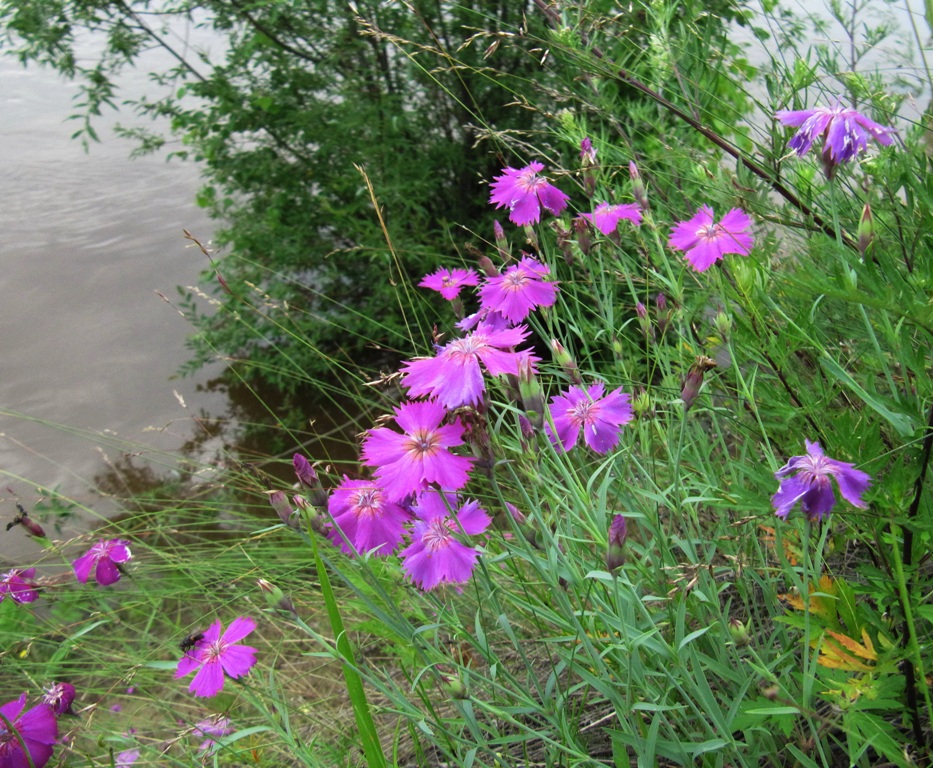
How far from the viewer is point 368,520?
3.53 ft

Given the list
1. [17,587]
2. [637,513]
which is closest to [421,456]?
[637,513]

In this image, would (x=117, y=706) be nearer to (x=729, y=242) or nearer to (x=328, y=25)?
(x=729, y=242)

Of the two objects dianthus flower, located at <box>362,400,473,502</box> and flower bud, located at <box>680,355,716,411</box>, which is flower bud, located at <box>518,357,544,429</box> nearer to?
dianthus flower, located at <box>362,400,473,502</box>

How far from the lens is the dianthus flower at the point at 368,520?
107cm

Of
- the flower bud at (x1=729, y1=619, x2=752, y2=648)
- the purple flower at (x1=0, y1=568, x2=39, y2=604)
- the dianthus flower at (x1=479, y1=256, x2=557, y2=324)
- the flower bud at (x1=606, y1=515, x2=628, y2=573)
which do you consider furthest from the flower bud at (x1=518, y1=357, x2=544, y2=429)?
the purple flower at (x1=0, y1=568, x2=39, y2=604)

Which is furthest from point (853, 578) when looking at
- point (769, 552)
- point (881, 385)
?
point (881, 385)

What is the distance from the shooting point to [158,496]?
3332 millimetres

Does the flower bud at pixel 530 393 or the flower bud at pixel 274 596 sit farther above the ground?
the flower bud at pixel 530 393

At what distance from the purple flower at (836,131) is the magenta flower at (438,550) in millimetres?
692

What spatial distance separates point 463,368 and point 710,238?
59 cm

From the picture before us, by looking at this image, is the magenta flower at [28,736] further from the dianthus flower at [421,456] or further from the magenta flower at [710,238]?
the magenta flower at [710,238]

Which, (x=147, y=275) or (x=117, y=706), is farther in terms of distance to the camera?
(x=147, y=275)

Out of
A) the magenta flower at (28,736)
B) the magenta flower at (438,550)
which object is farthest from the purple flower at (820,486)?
the magenta flower at (28,736)

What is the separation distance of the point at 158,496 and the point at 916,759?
288 cm
